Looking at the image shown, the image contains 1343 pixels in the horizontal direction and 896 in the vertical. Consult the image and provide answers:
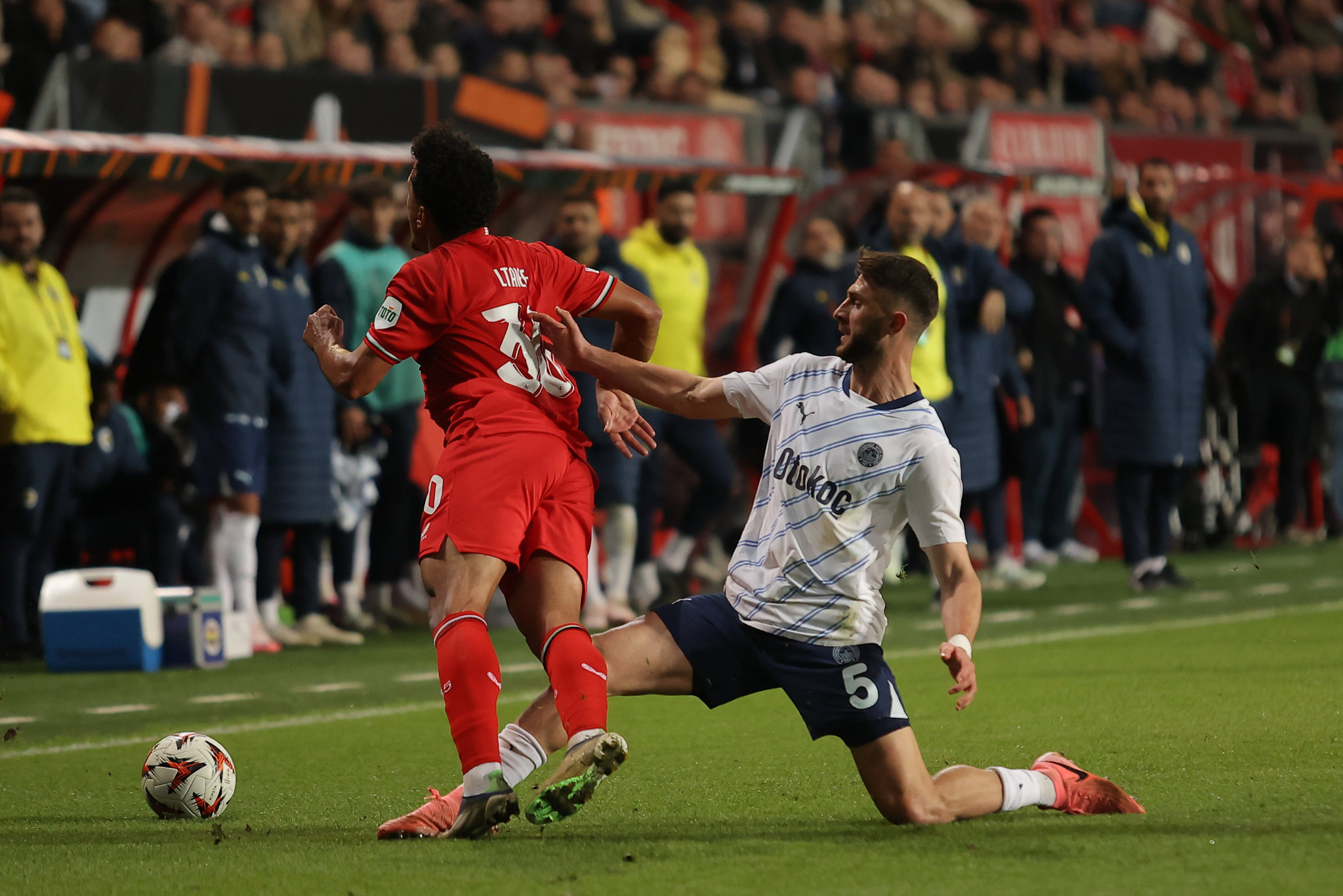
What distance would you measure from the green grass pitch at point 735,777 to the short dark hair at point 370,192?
2.20m

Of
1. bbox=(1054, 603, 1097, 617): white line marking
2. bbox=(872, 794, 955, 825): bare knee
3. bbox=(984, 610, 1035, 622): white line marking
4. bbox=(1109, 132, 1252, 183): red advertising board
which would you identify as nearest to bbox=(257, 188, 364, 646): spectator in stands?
bbox=(984, 610, 1035, 622): white line marking

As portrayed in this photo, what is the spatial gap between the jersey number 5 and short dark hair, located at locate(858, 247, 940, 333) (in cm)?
82

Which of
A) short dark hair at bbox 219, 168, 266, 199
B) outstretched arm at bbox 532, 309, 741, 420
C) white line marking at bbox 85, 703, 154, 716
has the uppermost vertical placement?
short dark hair at bbox 219, 168, 266, 199

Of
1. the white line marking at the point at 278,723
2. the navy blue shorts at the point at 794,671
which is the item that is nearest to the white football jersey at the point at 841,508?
the navy blue shorts at the point at 794,671

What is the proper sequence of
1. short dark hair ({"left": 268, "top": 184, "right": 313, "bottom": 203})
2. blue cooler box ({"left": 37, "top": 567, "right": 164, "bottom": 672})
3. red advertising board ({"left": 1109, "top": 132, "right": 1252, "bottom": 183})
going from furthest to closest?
red advertising board ({"left": 1109, "top": 132, "right": 1252, "bottom": 183}) → short dark hair ({"left": 268, "top": 184, "right": 313, "bottom": 203}) → blue cooler box ({"left": 37, "top": 567, "right": 164, "bottom": 672})

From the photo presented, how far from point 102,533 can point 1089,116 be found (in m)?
9.19

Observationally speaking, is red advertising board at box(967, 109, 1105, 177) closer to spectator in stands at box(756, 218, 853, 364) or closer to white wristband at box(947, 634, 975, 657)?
spectator in stands at box(756, 218, 853, 364)

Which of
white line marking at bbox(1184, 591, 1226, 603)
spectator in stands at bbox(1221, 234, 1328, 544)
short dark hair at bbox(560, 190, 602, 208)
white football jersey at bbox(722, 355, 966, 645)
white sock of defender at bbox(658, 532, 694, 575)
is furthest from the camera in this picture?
spectator in stands at bbox(1221, 234, 1328, 544)

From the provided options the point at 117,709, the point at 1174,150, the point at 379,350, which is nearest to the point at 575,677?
the point at 379,350

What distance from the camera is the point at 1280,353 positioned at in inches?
556

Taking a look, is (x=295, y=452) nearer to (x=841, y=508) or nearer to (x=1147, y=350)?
(x=1147, y=350)

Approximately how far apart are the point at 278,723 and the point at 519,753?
265 centimetres

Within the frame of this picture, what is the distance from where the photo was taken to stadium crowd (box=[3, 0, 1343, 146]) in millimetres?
12945

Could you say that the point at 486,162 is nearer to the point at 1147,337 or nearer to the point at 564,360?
the point at 564,360
